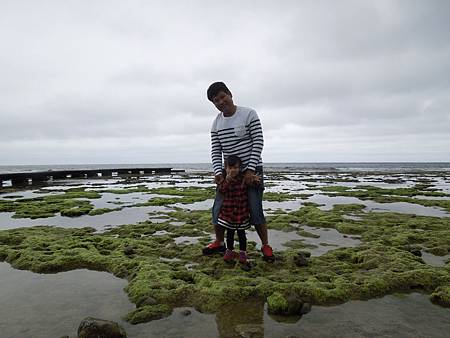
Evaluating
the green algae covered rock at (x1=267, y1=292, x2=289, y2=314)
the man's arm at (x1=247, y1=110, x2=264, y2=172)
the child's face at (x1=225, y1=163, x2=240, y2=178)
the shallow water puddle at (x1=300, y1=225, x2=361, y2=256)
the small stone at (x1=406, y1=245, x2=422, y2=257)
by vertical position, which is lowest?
the shallow water puddle at (x1=300, y1=225, x2=361, y2=256)

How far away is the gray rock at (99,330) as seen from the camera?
2787 millimetres

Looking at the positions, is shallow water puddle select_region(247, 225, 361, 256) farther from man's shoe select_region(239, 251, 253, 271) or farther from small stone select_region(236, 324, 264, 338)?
small stone select_region(236, 324, 264, 338)

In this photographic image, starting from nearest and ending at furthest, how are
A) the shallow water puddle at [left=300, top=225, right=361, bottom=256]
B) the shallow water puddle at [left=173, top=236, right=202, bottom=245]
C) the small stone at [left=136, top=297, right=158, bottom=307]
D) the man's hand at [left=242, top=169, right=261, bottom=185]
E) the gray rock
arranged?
the gray rock
the small stone at [left=136, top=297, right=158, bottom=307]
the man's hand at [left=242, top=169, right=261, bottom=185]
the shallow water puddle at [left=300, top=225, right=361, bottom=256]
the shallow water puddle at [left=173, top=236, right=202, bottom=245]

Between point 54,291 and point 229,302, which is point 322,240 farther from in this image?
point 54,291

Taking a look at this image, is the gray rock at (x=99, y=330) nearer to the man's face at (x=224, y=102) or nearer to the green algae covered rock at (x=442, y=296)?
the man's face at (x=224, y=102)

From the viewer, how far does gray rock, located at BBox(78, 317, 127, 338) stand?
279 centimetres

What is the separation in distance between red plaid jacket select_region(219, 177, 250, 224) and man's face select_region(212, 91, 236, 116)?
3.78 feet

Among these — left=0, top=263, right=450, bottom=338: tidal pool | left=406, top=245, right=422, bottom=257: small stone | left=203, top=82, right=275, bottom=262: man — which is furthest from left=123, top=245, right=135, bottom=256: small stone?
left=406, top=245, right=422, bottom=257: small stone

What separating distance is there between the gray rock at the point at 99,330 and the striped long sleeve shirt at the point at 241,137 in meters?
2.86

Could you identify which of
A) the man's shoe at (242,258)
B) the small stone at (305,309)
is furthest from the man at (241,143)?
the small stone at (305,309)

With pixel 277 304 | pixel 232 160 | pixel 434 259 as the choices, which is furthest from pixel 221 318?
pixel 434 259

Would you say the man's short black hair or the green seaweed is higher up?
the man's short black hair

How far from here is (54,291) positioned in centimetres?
404

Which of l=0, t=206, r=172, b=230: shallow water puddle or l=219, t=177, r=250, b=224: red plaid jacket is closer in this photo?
l=219, t=177, r=250, b=224: red plaid jacket
